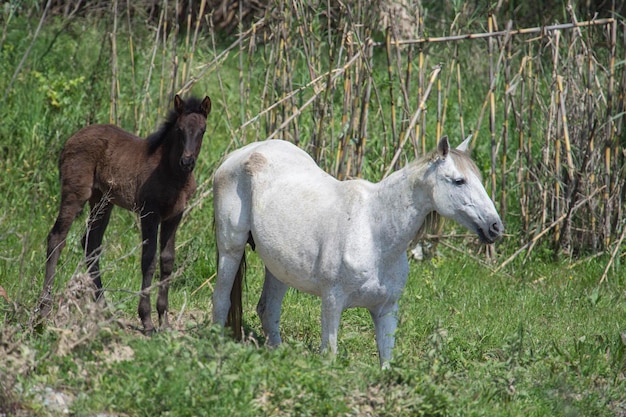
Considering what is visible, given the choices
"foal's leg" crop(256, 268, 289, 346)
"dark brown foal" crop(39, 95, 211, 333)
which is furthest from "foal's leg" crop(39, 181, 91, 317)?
"foal's leg" crop(256, 268, 289, 346)

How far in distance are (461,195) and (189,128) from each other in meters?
1.81

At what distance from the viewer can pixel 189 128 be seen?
5.72m

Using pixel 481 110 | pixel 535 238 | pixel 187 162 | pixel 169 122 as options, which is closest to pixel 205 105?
pixel 169 122

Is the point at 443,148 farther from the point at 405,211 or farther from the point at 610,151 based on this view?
the point at 610,151

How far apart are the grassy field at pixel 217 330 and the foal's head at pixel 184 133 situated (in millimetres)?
664

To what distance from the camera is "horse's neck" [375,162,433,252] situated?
5078 millimetres

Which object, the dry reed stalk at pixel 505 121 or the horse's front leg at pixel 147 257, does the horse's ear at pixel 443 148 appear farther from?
the dry reed stalk at pixel 505 121

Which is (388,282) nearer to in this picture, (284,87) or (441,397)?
(441,397)

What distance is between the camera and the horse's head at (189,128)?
5.66m

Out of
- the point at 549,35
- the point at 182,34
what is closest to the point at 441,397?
the point at 549,35

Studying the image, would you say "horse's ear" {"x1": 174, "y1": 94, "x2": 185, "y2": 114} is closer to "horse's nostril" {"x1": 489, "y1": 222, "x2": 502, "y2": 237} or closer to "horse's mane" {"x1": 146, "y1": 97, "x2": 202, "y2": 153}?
"horse's mane" {"x1": 146, "y1": 97, "x2": 202, "y2": 153}

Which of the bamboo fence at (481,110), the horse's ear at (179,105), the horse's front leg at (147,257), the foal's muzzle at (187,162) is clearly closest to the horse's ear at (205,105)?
the horse's ear at (179,105)

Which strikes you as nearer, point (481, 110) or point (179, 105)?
point (179, 105)

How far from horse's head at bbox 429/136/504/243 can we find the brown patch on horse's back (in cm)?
115
